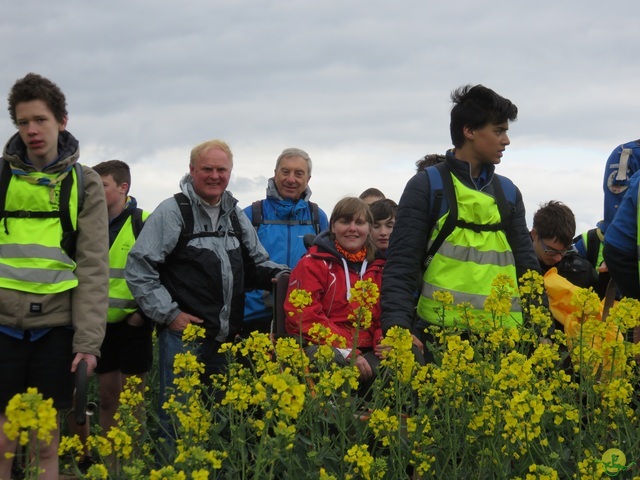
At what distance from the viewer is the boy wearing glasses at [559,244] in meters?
7.04

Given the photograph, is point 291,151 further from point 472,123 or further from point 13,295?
point 13,295

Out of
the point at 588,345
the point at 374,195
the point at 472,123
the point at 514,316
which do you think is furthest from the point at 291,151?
the point at 588,345

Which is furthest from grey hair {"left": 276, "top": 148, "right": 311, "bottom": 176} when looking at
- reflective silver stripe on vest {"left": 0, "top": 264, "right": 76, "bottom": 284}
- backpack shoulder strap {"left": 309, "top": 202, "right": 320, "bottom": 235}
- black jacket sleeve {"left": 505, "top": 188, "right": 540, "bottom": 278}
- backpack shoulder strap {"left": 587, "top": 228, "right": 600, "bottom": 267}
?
reflective silver stripe on vest {"left": 0, "top": 264, "right": 76, "bottom": 284}

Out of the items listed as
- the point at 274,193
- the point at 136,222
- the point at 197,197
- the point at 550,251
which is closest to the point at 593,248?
the point at 550,251

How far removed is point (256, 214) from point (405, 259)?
8.92ft

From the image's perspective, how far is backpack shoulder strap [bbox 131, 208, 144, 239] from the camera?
→ 7.19 meters

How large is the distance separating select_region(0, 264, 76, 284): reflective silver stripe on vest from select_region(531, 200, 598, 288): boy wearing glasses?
3518mm

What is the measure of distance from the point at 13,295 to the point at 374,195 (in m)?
4.07

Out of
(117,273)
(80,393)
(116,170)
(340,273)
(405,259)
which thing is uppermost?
(116,170)

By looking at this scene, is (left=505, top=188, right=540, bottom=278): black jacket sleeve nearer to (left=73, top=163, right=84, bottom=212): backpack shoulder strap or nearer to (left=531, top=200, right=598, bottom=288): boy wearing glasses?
(left=531, top=200, right=598, bottom=288): boy wearing glasses

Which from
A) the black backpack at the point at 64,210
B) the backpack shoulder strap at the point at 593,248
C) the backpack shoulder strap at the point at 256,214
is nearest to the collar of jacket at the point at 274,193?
the backpack shoulder strap at the point at 256,214

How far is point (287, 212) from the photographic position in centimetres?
752

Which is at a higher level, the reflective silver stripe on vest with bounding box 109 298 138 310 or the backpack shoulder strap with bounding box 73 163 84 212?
the backpack shoulder strap with bounding box 73 163 84 212

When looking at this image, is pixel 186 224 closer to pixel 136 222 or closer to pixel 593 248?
pixel 136 222
